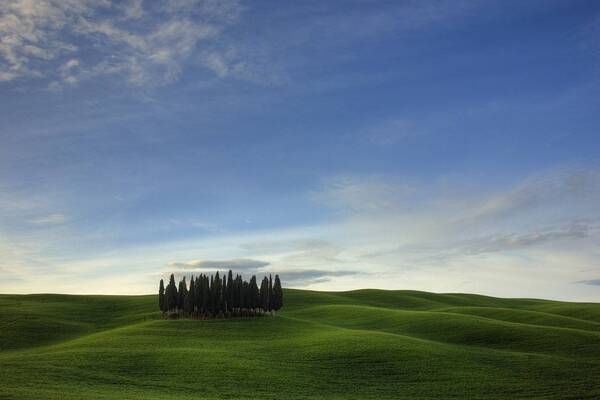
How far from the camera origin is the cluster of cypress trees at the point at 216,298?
87.6 metres

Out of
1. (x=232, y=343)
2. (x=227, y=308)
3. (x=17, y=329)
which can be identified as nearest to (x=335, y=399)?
(x=232, y=343)

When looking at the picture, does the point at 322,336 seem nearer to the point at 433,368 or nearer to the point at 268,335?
the point at 268,335

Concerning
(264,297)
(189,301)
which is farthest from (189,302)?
(264,297)

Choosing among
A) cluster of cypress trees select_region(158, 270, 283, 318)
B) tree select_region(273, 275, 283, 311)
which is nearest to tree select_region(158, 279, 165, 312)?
cluster of cypress trees select_region(158, 270, 283, 318)

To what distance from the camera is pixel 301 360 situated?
→ 52.8 meters

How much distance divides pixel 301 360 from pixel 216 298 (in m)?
38.0

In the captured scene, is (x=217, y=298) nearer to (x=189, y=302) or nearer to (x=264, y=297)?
(x=189, y=302)

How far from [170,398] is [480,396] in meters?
24.6

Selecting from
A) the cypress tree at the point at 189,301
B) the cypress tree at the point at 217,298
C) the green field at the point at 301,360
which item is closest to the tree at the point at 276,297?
the cypress tree at the point at 217,298

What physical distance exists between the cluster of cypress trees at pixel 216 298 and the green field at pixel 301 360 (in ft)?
23.9

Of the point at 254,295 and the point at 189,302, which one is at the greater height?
the point at 254,295

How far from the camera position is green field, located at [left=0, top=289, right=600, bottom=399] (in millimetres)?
40969

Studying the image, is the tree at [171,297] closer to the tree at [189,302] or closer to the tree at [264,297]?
the tree at [189,302]

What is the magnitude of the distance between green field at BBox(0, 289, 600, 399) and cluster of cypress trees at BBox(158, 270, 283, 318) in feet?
23.9
